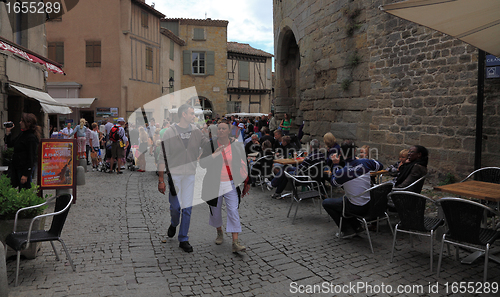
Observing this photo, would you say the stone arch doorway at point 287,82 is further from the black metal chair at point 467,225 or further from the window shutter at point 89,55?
the black metal chair at point 467,225

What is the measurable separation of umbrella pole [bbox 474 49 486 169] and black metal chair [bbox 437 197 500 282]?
364cm

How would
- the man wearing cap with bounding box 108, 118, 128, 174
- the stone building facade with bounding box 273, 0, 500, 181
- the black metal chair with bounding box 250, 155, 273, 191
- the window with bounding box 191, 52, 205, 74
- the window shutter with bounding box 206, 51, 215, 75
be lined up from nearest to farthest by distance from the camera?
the stone building facade with bounding box 273, 0, 500, 181
the black metal chair with bounding box 250, 155, 273, 191
the man wearing cap with bounding box 108, 118, 128, 174
the window with bounding box 191, 52, 205, 74
the window shutter with bounding box 206, 51, 215, 75

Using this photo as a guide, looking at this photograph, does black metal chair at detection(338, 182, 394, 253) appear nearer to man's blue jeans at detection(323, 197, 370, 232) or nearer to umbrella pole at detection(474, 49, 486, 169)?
man's blue jeans at detection(323, 197, 370, 232)

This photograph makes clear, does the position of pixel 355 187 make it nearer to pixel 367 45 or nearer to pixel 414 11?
pixel 414 11

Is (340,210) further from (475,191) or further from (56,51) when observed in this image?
(56,51)

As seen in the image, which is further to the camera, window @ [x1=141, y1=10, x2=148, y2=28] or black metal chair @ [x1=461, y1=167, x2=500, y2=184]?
window @ [x1=141, y1=10, x2=148, y2=28]

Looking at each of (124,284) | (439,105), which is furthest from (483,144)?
(124,284)

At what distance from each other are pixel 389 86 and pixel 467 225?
5.79 m

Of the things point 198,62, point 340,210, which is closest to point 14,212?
point 340,210

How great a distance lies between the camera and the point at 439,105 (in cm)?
758

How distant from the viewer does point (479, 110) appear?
22.1ft

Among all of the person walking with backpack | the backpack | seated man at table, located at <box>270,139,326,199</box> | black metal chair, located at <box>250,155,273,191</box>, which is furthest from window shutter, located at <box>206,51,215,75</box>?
the person walking with backpack

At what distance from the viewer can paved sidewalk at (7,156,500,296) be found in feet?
11.6

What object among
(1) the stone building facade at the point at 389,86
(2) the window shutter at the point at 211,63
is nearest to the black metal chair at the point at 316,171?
(1) the stone building facade at the point at 389,86
